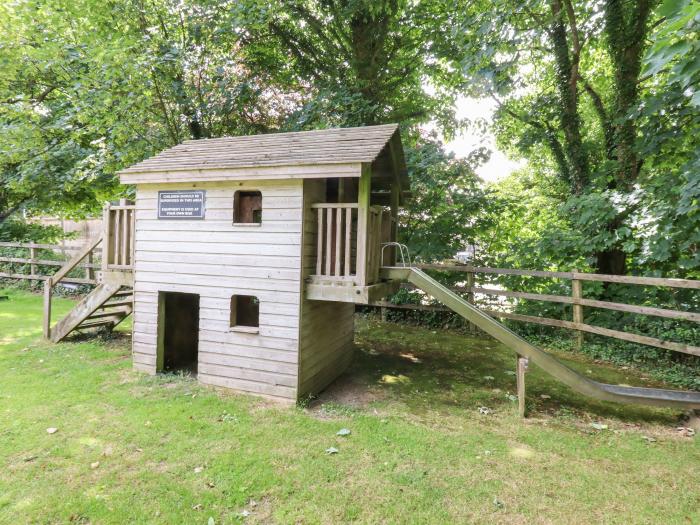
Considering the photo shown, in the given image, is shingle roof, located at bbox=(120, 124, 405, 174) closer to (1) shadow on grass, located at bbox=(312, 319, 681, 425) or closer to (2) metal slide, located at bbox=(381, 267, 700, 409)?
(2) metal slide, located at bbox=(381, 267, 700, 409)

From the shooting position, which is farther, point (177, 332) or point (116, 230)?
point (177, 332)

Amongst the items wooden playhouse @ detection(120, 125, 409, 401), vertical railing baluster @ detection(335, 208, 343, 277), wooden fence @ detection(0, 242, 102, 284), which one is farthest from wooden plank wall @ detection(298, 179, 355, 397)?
wooden fence @ detection(0, 242, 102, 284)

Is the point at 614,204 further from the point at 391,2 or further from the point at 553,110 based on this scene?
the point at 391,2

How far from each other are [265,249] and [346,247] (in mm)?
1165

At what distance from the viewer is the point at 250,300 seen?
7336 millimetres

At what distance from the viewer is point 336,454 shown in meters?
4.02

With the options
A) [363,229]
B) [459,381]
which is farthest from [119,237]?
[459,381]

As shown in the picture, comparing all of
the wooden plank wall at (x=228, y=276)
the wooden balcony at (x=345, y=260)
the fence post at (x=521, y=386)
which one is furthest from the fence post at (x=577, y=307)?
the wooden plank wall at (x=228, y=276)

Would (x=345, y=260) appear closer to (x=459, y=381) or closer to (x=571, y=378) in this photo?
(x=459, y=381)

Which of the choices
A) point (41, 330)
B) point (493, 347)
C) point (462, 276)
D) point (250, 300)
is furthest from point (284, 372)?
point (41, 330)

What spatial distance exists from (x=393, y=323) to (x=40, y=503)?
Result: 311 inches

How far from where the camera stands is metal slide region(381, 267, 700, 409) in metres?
4.63

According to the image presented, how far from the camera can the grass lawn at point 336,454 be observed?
3197 mm

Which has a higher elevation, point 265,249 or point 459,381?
point 265,249
